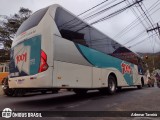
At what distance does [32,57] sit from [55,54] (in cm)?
87

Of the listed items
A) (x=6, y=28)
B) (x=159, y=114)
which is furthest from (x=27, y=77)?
(x=6, y=28)

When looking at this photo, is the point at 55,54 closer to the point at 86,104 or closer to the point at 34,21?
the point at 34,21

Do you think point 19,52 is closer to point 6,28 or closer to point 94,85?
point 94,85

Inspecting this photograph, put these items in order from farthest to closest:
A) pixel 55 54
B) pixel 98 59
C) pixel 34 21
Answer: pixel 98 59, pixel 34 21, pixel 55 54

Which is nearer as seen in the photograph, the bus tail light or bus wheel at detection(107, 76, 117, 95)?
the bus tail light

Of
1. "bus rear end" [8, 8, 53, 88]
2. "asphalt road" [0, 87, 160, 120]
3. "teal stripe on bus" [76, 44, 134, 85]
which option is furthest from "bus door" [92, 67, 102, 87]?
"bus rear end" [8, 8, 53, 88]

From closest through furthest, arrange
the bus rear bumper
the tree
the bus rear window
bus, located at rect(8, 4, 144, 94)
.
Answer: the bus rear bumper
bus, located at rect(8, 4, 144, 94)
the bus rear window
the tree

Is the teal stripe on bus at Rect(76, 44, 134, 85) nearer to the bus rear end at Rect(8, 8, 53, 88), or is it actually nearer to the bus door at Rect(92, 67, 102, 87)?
the bus door at Rect(92, 67, 102, 87)

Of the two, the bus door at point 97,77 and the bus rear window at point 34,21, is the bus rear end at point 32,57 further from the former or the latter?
the bus door at point 97,77

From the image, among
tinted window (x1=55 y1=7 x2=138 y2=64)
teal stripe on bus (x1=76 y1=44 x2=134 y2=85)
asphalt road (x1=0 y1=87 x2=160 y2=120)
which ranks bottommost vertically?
asphalt road (x1=0 y1=87 x2=160 y2=120)

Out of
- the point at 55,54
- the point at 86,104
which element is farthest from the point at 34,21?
the point at 86,104

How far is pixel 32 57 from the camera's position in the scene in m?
7.73

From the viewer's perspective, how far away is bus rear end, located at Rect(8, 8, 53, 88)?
7234 mm

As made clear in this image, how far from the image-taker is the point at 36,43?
304 inches
